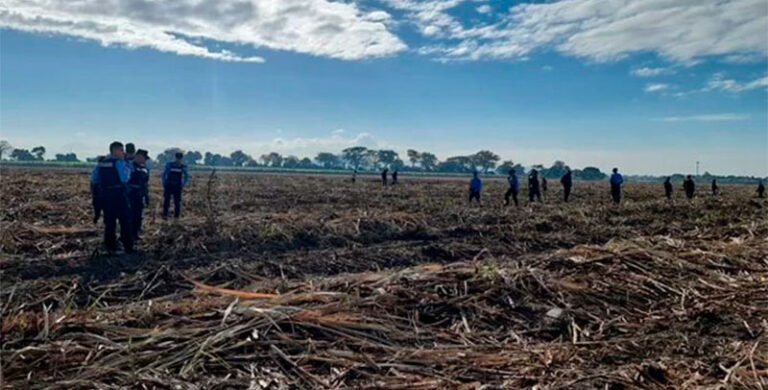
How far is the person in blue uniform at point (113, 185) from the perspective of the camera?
25.5ft

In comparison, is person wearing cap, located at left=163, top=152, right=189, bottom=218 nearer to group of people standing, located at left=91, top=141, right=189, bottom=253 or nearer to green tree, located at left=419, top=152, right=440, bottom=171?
group of people standing, located at left=91, top=141, right=189, bottom=253

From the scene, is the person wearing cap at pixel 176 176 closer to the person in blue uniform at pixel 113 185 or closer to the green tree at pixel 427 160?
the person in blue uniform at pixel 113 185

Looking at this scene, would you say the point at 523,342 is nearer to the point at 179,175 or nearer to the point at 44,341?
the point at 44,341

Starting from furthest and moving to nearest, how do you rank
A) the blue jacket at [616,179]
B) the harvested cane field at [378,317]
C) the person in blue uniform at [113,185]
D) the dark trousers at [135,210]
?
the blue jacket at [616,179] < the dark trousers at [135,210] < the person in blue uniform at [113,185] < the harvested cane field at [378,317]

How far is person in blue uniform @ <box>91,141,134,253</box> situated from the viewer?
25.5 feet

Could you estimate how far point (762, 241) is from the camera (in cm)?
908

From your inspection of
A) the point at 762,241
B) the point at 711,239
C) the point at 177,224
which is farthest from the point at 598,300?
the point at 177,224

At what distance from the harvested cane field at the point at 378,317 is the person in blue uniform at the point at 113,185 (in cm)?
56

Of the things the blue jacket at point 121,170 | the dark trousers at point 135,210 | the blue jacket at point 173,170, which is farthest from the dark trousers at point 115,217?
the blue jacket at point 173,170

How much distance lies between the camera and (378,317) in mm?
4793

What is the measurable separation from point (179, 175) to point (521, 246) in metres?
6.95

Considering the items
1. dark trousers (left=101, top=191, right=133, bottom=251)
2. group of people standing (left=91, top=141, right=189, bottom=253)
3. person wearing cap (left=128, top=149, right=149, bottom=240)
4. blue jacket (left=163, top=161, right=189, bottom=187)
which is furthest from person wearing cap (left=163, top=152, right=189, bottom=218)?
dark trousers (left=101, top=191, right=133, bottom=251)

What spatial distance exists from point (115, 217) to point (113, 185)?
479 mm

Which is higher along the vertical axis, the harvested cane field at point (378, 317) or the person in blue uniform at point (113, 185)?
the person in blue uniform at point (113, 185)
